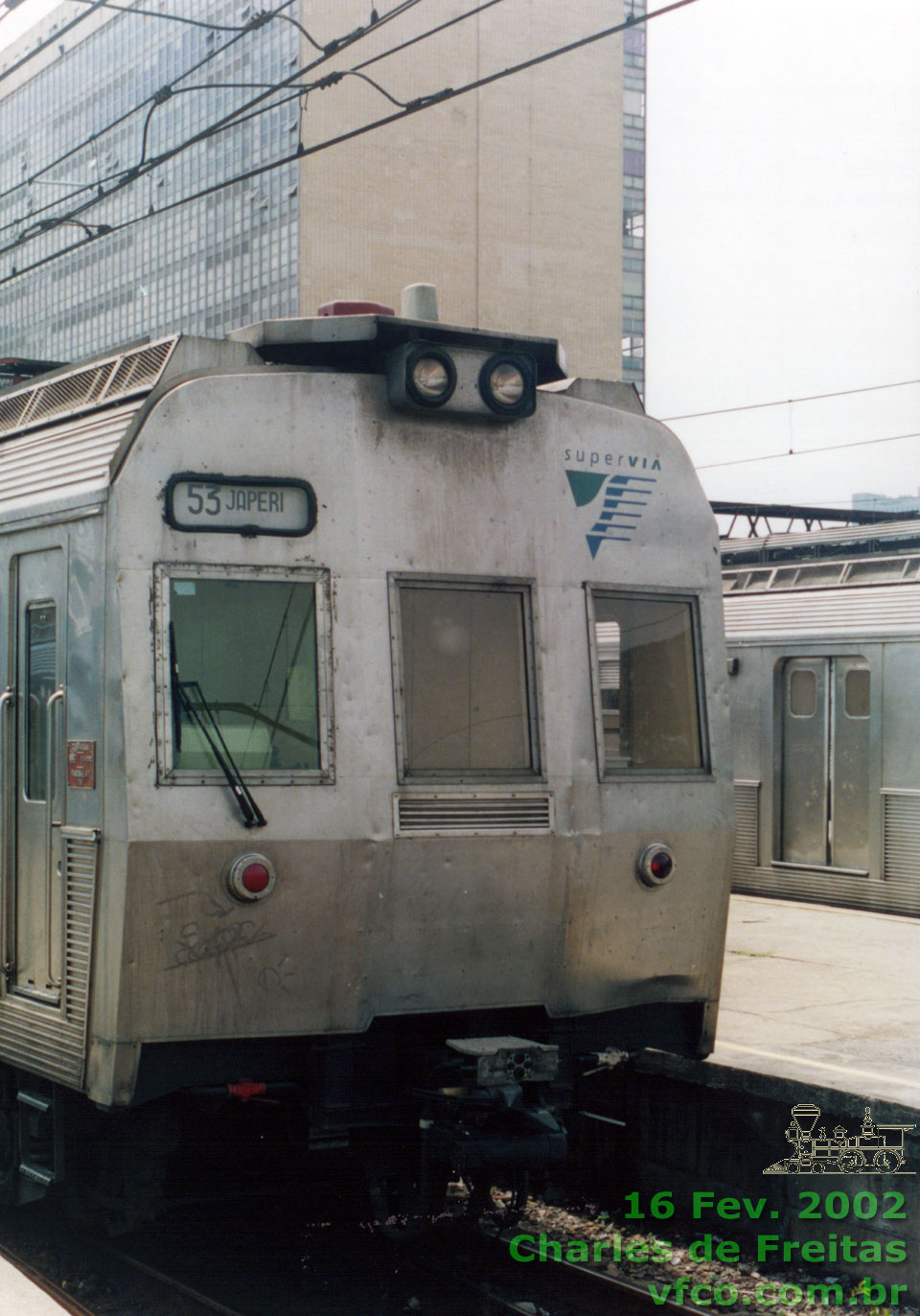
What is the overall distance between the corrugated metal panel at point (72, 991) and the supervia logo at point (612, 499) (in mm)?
2320

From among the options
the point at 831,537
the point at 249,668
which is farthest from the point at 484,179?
the point at 249,668

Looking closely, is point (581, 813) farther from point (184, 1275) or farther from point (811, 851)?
point (811, 851)

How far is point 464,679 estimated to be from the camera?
5773mm

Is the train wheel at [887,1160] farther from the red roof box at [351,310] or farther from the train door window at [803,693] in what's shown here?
the train door window at [803,693]

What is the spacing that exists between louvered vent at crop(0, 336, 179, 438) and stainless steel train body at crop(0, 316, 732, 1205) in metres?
0.04

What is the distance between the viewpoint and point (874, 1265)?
6242mm

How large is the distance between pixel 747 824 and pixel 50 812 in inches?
356

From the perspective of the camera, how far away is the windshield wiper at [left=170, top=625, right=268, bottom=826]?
5.29 meters

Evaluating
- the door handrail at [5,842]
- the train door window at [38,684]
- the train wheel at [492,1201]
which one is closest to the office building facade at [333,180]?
the door handrail at [5,842]

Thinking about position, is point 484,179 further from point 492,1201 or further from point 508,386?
→ point 492,1201

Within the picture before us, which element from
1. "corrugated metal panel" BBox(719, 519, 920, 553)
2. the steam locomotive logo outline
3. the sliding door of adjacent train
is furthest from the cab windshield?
"corrugated metal panel" BBox(719, 519, 920, 553)

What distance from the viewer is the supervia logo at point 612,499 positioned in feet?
20.1

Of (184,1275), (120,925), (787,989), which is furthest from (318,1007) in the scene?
(787,989)

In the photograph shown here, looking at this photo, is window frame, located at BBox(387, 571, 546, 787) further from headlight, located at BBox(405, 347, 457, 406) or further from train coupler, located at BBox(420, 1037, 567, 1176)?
train coupler, located at BBox(420, 1037, 567, 1176)
